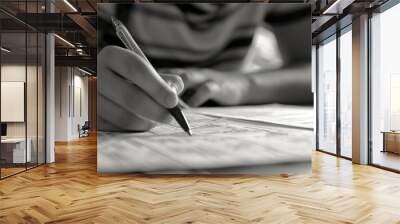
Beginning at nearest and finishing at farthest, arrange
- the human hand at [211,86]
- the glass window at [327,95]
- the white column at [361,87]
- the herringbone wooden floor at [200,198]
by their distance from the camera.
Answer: the herringbone wooden floor at [200,198] < the human hand at [211,86] < the white column at [361,87] < the glass window at [327,95]

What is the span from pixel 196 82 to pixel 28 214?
336cm

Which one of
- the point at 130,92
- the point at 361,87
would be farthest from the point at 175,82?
the point at 361,87

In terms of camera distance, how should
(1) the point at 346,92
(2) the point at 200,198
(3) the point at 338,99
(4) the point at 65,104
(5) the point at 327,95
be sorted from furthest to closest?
(4) the point at 65,104
(5) the point at 327,95
(3) the point at 338,99
(1) the point at 346,92
(2) the point at 200,198

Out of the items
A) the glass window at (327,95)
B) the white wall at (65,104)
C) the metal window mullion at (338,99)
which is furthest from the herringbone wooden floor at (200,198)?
the white wall at (65,104)

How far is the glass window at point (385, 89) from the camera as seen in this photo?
22.8 feet

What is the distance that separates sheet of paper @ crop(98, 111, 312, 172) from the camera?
6363mm

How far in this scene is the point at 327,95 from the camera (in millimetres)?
10398

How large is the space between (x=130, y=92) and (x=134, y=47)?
30.0 inches

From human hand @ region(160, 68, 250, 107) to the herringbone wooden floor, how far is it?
131 centimetres

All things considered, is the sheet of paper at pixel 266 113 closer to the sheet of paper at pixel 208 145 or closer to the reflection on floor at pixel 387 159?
the sheet of paper at pixel 208 145

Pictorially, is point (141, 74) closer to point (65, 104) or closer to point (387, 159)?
point (387, 159)

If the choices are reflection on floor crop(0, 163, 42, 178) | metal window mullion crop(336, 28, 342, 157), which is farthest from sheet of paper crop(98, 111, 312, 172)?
metal window mullion crop(336, 28, 342, 157)

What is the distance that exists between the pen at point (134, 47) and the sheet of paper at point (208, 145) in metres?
0.09

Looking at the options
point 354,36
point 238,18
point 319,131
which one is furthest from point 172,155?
point 319,131
